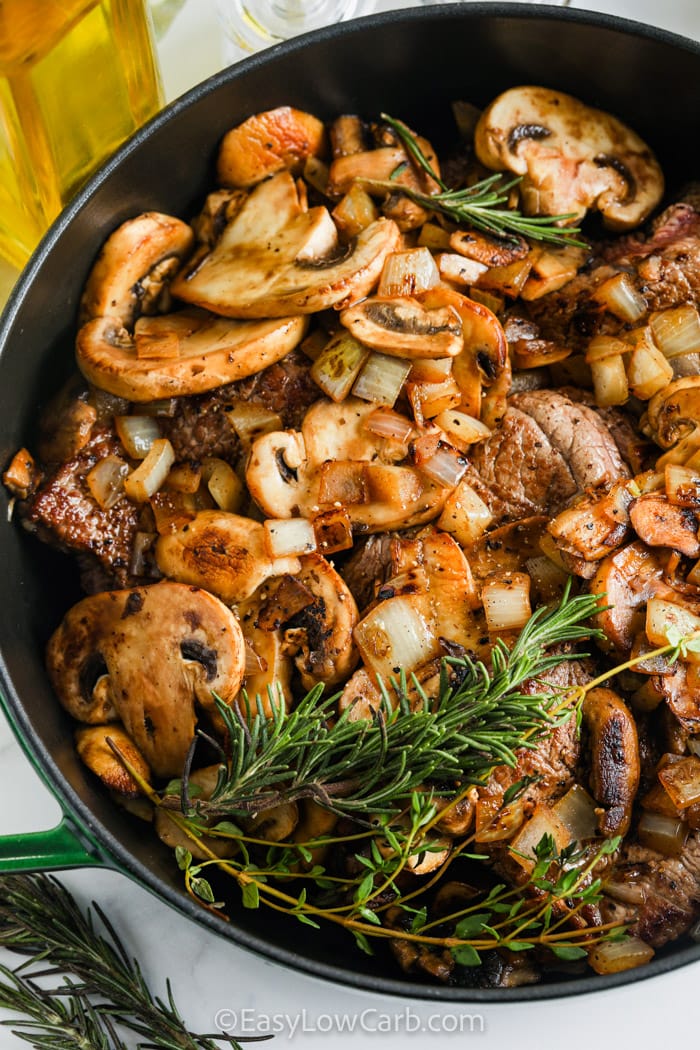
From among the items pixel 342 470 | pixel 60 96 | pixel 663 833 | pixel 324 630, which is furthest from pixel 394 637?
pixel 60 96

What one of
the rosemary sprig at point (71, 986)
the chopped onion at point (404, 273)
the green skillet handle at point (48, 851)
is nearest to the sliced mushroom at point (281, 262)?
the chopped onion at point (404, 273)

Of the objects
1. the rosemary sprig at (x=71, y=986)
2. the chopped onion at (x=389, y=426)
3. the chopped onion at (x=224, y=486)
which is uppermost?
the chopped onion at (x=389, y=426)

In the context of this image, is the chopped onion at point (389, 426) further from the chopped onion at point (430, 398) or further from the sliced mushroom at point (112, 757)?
the sliced mushroom at point (112, 757)

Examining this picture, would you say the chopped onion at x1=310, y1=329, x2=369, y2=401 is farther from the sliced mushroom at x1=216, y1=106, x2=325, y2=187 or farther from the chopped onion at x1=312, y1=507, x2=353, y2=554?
the sliced mushroom at x1=216, y1=106, x2=325, y2=187

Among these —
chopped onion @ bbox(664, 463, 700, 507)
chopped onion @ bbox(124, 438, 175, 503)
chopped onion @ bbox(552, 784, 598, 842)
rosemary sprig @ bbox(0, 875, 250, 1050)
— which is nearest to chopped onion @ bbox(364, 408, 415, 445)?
chopped onion @ bbox(124, 438, 175, 503)

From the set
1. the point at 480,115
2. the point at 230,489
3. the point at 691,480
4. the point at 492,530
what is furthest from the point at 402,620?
the point at 480,115

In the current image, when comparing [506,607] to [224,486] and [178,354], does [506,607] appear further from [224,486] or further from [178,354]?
[178,354]
